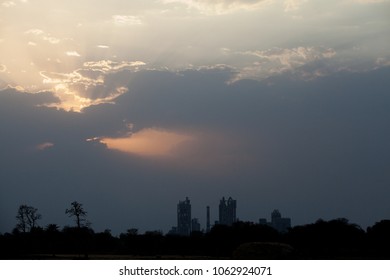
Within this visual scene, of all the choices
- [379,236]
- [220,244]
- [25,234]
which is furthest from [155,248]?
[379,236]

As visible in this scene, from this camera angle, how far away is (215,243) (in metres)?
18.1

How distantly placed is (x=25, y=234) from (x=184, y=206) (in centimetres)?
537

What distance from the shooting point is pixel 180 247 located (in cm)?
1753

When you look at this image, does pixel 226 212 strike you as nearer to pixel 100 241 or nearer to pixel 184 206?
pixel 184 206

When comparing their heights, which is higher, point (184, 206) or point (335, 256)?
point (184, 206)

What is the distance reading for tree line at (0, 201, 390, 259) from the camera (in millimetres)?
15070

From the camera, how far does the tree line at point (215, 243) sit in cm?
1507

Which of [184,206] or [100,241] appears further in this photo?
[184,206]
